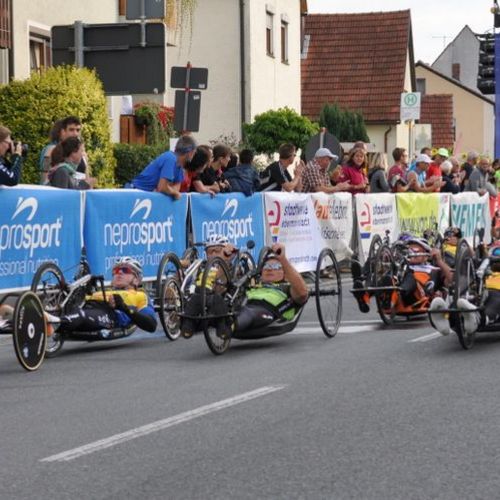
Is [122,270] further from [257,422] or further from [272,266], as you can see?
[257,422]

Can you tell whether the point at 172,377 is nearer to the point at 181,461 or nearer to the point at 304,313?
the point at 181,461

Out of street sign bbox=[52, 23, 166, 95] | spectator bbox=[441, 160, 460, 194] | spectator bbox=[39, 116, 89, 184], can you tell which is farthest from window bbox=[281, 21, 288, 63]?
spectator bbox=[39, 116, 89, 184]

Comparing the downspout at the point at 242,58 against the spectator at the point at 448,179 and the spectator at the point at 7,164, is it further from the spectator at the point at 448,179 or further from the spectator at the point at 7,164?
the spectator at the point at 7,164

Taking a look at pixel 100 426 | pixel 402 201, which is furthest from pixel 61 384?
pixel 402 201

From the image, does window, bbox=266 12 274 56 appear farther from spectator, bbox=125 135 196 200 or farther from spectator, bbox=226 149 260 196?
spectator, bbox=125 135 196 200

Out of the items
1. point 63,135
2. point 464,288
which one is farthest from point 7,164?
point 464,288

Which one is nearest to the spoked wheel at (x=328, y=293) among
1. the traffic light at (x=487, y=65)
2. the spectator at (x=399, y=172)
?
the spectator at (x=399, y=172)

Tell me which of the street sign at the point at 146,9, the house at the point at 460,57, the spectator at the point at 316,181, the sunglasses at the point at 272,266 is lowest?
the sunglasses at the point at 272,266

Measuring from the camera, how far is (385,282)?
15.2m

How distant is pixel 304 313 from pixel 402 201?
7888 mm

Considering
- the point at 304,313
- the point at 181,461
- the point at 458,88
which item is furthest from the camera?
the point at 458,88

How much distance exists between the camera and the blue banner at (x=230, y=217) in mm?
17656

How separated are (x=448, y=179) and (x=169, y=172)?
42.1ft

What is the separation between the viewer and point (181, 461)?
794cm
